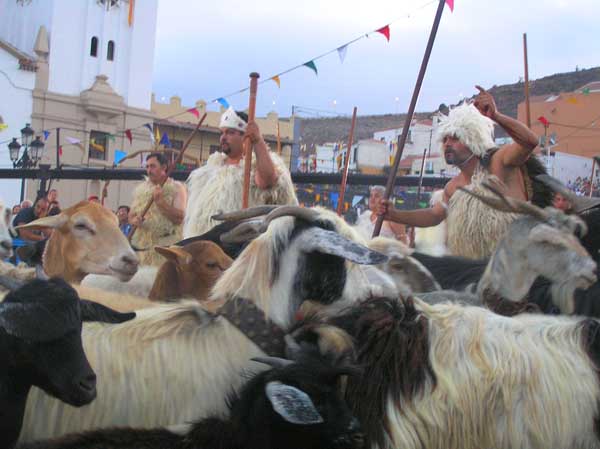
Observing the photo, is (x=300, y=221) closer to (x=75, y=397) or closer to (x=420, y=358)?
(x=420, y=358)

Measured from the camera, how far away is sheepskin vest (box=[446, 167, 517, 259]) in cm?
441

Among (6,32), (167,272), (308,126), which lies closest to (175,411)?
(167,272)

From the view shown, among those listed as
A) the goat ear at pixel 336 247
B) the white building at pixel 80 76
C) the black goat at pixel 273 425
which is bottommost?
the black goat at pixel 273 425

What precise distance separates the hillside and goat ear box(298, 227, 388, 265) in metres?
26.9

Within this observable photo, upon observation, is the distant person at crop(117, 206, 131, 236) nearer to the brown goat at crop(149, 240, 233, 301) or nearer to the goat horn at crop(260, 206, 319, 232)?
the brown goat at crop(149, 240, 233, 301)

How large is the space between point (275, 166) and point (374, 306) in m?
2.58

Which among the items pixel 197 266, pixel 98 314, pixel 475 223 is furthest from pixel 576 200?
pixel 98 314

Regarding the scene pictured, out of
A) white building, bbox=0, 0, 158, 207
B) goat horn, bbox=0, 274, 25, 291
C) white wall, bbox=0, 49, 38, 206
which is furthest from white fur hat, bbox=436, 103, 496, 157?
white wall, bbox=0, 49, 38, 206

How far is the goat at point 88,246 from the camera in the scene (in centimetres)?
416

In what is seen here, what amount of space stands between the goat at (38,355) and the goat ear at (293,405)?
604 millimetres

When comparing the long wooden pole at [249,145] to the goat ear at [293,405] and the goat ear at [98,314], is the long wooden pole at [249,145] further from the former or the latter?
the goat ear at [293,405]

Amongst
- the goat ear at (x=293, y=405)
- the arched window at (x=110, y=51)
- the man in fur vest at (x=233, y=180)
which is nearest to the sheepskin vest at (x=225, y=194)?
the man in fur vest at (x=233, y=180)

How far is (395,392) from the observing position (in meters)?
2.13

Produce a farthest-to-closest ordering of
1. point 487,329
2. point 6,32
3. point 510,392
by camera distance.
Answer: point 6,32 < point 487,329 < point 510,392
